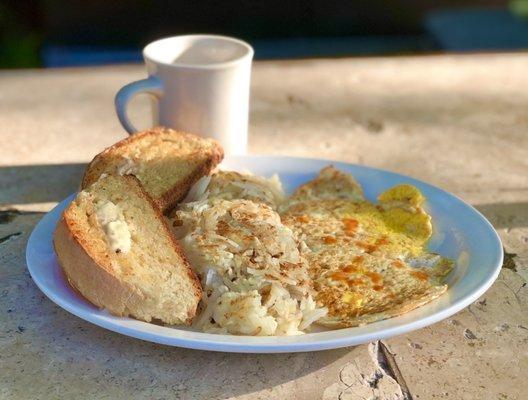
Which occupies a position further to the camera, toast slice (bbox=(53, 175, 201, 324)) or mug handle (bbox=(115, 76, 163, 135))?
mug handle (bbox=(115, 76, 163, 135))

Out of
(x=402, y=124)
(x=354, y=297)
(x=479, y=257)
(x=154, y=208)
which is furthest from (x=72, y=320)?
(x=402, y=124)

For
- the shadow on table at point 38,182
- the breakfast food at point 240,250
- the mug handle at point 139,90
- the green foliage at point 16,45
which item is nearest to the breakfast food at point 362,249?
the breakfast food at point 240,250

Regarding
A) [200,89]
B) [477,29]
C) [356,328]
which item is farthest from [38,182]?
[477,29]

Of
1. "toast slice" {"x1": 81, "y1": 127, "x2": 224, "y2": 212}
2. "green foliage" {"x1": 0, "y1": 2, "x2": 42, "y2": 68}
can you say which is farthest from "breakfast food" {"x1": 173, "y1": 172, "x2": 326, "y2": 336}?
"green foliage" {"x1": 0, "y1": 2, "x2": 42, "y2": 68}

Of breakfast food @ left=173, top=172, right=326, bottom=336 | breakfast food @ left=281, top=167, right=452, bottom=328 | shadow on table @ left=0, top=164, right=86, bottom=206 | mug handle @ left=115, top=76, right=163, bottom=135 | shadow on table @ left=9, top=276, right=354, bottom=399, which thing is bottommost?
shadow on table @ left=0, top=164, right=86, bottom=206

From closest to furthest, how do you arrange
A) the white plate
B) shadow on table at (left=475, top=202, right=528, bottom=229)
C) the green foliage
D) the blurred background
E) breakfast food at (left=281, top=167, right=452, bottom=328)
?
the white plate, breakfast food at (left=281, top=167, right=452, bottom=328), shadow on table at (left=475, top=202, right=528, bottom=229), the green foliage, the blurred background

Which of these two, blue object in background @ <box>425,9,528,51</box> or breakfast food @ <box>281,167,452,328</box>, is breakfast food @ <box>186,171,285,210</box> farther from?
blue object in background @ <box>425,9,528,51</box>
